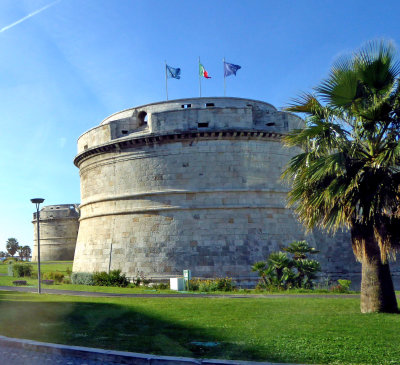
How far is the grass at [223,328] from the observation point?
6.43 m

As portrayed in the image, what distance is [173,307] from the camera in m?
11.4

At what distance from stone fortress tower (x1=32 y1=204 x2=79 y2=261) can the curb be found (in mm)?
43565

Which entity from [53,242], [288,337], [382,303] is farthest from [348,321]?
[53,242]

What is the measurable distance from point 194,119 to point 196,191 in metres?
3.50

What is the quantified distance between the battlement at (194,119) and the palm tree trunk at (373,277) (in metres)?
12.2

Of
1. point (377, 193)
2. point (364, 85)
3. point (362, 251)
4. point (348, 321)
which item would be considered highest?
point (364, 85)

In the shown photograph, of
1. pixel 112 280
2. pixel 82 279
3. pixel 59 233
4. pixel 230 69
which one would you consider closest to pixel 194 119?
pixel 230 69

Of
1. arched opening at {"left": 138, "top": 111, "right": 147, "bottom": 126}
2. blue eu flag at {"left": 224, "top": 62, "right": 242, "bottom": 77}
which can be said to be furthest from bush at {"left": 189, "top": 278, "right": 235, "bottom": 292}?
blue eu flag at {"left": 224, "top": 62, "right": 242, "bottom": 77}

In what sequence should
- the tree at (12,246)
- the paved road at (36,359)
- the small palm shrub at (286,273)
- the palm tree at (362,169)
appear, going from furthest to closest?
the tree at (12,246)
the small palm shrub at (286,273)
the palm tree at (362,169)
the paved road at (36,359)

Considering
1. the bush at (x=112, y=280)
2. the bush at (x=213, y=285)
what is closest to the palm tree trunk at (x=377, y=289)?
the bush at (x=213, y=285)

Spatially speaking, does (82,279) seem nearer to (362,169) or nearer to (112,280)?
(112,280)

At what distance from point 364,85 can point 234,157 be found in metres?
12.1

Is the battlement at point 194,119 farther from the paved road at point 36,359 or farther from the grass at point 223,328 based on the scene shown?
the paved road at point 36,359

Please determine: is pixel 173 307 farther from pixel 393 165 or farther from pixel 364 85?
pixel 364 85
